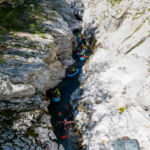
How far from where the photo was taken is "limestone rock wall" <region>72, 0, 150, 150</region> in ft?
23.3

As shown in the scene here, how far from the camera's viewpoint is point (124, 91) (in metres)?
8.76

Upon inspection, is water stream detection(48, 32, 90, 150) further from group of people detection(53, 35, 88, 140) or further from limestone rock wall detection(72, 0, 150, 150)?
limestone rock wall detection(72, 0, 150, 150)

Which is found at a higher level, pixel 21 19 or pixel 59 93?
pixel 21 19

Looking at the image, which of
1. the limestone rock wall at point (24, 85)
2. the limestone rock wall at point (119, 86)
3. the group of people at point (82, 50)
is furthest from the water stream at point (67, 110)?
the limestone rock wall at point (24, 85)

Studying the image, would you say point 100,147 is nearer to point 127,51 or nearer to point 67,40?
point 127,51

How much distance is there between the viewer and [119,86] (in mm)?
9180

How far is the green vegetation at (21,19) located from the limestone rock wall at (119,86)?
708 cm

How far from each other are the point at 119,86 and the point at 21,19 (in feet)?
35.5

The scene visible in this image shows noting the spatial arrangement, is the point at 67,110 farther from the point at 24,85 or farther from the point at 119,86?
the point at 24,85

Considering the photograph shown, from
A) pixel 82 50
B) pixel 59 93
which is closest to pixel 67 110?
pixel 59 93

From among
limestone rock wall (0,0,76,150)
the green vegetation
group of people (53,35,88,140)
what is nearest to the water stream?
group of people (53,35,88,140)

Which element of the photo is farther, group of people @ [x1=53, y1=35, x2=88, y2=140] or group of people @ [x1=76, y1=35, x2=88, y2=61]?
group of people @ [x1=76, y1=35, x2=88, y2=61]

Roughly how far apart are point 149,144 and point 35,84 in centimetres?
744

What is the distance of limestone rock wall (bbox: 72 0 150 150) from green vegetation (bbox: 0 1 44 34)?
23.2ft
